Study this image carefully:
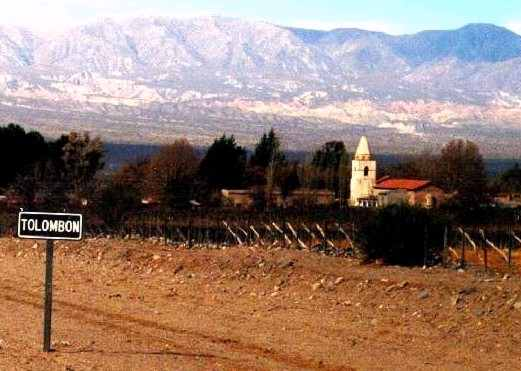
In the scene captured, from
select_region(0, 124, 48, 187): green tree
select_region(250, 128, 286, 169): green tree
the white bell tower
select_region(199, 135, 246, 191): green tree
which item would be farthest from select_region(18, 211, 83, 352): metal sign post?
select_region(250, 128, 286, 169): green tree

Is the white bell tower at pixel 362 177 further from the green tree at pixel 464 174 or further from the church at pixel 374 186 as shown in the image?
the green tree at pixel 464 174

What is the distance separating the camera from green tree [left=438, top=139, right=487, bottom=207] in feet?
284

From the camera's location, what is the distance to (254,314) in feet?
59.5

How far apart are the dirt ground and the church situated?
73407 millimetres

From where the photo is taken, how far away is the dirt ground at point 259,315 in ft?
46.5

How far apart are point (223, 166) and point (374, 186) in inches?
643

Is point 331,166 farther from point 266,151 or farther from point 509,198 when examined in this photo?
point 509,198

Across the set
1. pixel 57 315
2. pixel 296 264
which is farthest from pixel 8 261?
pixel 57 315

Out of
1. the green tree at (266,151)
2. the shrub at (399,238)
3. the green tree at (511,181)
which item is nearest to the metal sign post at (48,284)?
the shrub at (399,238)

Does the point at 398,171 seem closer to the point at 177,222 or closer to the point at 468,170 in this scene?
the point at 468,170

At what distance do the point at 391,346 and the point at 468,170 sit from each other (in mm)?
86006

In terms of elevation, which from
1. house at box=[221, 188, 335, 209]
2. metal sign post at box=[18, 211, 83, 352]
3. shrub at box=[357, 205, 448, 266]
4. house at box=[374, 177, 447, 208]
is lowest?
house at box=[221, 188, 335, 209]

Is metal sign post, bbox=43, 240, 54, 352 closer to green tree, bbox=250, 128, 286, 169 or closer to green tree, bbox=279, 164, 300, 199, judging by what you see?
green tree, bbox=279, 164, 300, 199

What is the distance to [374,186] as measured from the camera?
363ft
